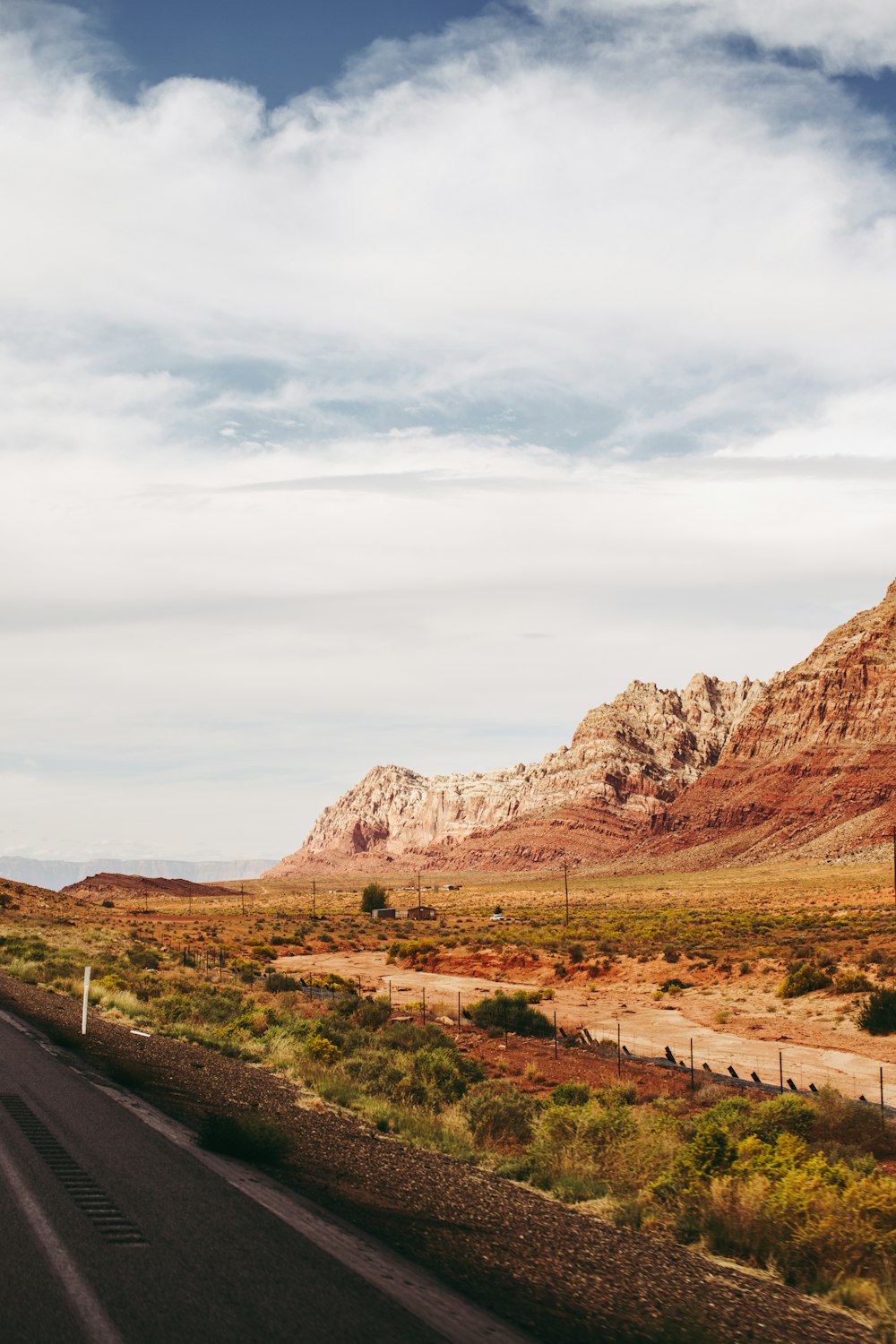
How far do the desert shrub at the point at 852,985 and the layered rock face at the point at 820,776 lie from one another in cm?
11237

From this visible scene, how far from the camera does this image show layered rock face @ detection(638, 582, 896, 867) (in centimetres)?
16225

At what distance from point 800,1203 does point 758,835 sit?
172006mm

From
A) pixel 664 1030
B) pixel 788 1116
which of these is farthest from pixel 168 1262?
pixel 664 1030

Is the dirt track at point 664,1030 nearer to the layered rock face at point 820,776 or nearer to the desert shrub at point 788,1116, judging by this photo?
the desert shrub at point 788,1116

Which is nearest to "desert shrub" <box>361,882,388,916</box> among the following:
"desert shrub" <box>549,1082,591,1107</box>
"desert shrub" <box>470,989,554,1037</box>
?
"desert shrub" <box>470,989,554,1037</box>

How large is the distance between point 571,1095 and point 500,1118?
5204 millimetres

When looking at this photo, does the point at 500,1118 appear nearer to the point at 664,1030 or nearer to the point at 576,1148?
the point at 576,1148

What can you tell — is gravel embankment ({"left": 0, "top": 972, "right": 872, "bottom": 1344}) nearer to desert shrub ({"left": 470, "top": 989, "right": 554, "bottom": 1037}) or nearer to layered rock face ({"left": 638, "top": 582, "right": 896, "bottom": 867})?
desert shrub ({"left": 470, "top": 989, "right": 554, "bottom": 1037})

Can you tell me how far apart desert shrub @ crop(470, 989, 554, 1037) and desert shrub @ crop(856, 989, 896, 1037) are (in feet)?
37.7

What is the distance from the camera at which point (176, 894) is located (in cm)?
17712

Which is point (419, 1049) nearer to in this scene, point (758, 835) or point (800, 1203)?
point (800, 1203)

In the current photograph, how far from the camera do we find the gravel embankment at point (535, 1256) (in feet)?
26.2

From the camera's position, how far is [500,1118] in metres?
17.9

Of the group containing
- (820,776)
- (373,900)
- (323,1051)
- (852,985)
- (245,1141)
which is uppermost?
(820,776)
